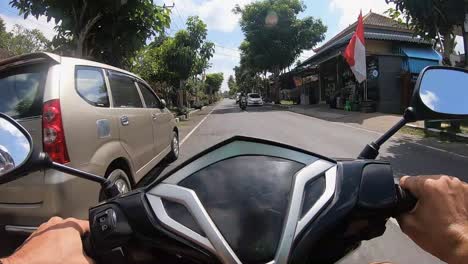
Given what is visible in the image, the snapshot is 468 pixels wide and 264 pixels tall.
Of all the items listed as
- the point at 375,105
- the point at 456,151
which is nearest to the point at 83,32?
the point at 456,151

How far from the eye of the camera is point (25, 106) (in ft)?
12.6

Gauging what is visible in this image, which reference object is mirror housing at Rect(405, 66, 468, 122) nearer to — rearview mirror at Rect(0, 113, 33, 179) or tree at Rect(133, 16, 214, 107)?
rearview mirror at Rect(0, 113, 33, 179)

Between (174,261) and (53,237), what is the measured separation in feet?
1.45

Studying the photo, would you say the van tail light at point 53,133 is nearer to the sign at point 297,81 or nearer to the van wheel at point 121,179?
the van wheel at point 121,179

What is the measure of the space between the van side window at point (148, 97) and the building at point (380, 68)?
14.7 meters

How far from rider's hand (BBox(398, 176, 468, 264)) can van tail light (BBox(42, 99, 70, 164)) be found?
306 centimetres

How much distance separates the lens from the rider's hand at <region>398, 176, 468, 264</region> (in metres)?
1.33

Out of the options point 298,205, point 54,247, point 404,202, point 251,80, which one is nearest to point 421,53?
point 404,202

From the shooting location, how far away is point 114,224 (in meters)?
1.40

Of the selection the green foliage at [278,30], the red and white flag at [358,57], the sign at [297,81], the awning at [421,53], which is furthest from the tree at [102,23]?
the sign at [297,81]

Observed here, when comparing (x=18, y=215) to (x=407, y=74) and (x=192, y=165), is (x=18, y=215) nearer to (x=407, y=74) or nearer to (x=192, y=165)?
(x=192, y=165)

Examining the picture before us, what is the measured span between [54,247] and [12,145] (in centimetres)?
49

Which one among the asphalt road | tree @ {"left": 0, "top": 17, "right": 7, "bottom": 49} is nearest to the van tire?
the asphalt road

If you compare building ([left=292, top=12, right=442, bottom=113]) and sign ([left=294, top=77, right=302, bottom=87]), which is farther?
sign ([left=294, top=77, right=302, bottom=87])
